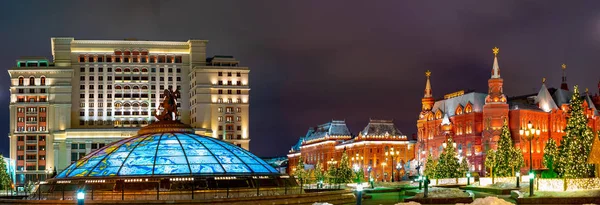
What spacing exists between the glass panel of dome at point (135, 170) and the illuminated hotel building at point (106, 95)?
8959 centimetres

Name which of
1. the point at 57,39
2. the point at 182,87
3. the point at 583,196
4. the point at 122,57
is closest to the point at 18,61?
the point at 57,39

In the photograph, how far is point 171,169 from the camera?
34719 millimetres

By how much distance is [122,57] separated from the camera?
445 ft

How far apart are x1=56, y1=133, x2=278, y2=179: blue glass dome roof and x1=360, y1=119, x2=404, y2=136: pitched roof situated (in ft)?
328

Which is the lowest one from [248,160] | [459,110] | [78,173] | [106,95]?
[78,173]

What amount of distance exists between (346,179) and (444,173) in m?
13.5

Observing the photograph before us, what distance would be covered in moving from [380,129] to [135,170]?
10654cm

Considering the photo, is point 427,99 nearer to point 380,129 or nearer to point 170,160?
point 380,129

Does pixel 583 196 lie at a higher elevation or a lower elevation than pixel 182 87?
lower

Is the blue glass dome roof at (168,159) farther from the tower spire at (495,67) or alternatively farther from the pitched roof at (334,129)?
the pitched roof at (334,129)

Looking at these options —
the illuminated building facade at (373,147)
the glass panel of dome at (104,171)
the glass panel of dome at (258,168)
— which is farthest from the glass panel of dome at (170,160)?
the illuminated building facade at (373,147)

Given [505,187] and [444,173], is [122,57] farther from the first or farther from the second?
[505,187]

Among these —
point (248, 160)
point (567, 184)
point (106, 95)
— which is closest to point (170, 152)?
point (248, 160)

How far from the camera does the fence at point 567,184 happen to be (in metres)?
36.2
